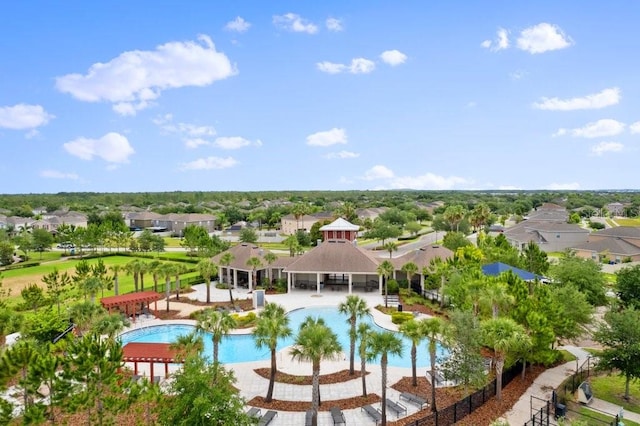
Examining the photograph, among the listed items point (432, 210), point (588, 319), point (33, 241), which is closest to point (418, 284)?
point (588, 319)

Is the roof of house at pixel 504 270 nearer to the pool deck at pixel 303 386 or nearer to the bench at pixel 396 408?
the pool deck at pixel 303 386

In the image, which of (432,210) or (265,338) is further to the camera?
(432,210)

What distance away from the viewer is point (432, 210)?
16212cm

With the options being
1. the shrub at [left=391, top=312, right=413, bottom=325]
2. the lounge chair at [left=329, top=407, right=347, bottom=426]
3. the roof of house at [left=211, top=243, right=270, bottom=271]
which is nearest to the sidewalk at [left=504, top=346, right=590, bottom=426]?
the lounge chair at [left=329, top=407, right=347, bottom=426]

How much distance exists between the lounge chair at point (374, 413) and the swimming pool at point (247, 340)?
7070 mm

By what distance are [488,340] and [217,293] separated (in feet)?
108

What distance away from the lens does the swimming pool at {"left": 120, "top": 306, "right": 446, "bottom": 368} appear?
30.0 m

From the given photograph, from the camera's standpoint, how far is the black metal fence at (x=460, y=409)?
→ 19078 mm

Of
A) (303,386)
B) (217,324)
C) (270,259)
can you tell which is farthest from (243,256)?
(303,386)

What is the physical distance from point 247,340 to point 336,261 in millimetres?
15706

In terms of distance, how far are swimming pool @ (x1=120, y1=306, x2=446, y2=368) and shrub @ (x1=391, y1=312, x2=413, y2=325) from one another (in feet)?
6.01

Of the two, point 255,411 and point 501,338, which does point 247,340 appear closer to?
point 255,411

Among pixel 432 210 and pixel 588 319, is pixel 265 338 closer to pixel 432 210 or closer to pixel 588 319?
pixel 588 319

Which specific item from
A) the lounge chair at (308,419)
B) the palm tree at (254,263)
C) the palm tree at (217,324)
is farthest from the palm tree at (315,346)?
the palm tree at (254,263)
